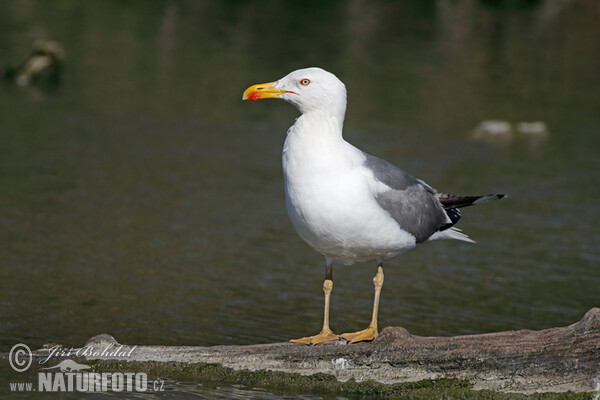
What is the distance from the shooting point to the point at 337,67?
1140 inches

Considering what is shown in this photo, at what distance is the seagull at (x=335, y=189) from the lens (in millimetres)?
8305

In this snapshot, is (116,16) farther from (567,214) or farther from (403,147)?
(567,214)

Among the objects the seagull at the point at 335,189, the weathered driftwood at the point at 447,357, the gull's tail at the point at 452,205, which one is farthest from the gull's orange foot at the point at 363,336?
the gull's tail at the point at 452,205

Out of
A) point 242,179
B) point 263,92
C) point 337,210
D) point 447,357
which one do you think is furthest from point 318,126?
point 242,179

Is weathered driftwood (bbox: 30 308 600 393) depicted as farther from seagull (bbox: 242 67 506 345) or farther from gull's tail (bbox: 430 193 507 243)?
gull's tail (bbox: 430 193 507 243)

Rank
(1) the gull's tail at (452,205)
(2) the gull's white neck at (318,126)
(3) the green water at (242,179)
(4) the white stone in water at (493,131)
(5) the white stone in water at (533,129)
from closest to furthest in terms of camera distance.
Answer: (2) the gull's white neck at (318,126) < (1) the gull's tail at (452,205) < (3) the green water at (242,179) < (4) the white stone in water at (493,131) < (5) the white stone in water at (533,129)

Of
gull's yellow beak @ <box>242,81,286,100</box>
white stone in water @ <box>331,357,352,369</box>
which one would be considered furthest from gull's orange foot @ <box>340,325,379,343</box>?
gull's yellow beak @ <box>242,81,286,100</box>

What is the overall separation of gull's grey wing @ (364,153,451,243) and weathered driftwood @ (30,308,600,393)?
1.19 metres

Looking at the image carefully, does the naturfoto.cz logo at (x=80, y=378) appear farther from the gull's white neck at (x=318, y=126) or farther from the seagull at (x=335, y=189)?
the gull's white neck at (x=318, y=126)

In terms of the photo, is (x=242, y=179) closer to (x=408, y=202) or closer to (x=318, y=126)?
(x=408, y=202)

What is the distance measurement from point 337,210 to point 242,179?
9478 mm

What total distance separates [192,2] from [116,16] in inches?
272

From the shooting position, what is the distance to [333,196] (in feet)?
27.1

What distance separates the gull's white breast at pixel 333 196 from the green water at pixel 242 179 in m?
2.45
